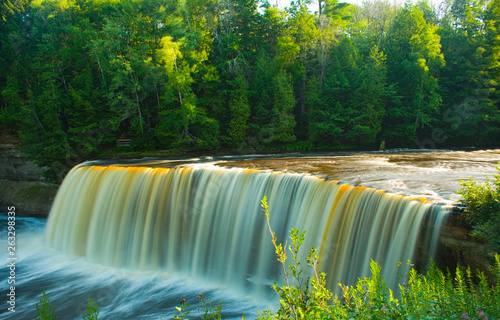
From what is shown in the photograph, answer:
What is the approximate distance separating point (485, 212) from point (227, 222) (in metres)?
7.29

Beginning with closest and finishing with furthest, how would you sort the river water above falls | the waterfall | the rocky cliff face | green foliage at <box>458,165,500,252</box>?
green foliage at <box>458,165,500,252</box> → the waterfall → the river water above falls → the rocky cliff face

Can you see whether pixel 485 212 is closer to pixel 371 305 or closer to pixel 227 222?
pixel 371 305

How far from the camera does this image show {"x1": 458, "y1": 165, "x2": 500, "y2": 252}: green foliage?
5727 millimetres

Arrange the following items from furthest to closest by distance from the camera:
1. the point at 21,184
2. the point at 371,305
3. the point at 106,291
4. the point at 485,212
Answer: the point at 21,184 < the point at 106,291 < the point at 485,212 < the point at 371,305

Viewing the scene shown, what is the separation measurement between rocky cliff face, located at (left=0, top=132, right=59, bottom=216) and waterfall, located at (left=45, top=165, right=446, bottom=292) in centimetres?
498

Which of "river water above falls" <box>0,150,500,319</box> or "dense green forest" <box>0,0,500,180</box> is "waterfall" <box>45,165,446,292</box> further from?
"dense green forest" <box>0,0,500,180</box>

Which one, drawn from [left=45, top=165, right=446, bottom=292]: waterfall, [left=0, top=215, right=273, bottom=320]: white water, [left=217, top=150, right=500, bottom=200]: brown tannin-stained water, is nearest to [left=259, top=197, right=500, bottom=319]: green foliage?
[left=45, top=165, right=446, bottom=292]: waterfall

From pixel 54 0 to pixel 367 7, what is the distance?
113ft

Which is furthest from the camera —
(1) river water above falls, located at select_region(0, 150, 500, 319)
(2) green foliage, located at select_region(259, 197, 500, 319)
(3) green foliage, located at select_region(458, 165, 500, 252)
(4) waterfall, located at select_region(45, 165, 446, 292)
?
(1) river water above falls, located at select_region(0, 150, 500, 319)

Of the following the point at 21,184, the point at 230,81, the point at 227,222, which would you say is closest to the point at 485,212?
the point at 227,222

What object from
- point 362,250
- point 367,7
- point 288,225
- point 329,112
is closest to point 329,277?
point 362,250

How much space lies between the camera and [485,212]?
6.26 m

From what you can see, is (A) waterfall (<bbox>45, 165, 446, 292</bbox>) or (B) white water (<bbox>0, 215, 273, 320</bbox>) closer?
(A) waterfall (<bbox>45, 165, 446, 292</bbox>)

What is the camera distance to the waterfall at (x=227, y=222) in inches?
314
